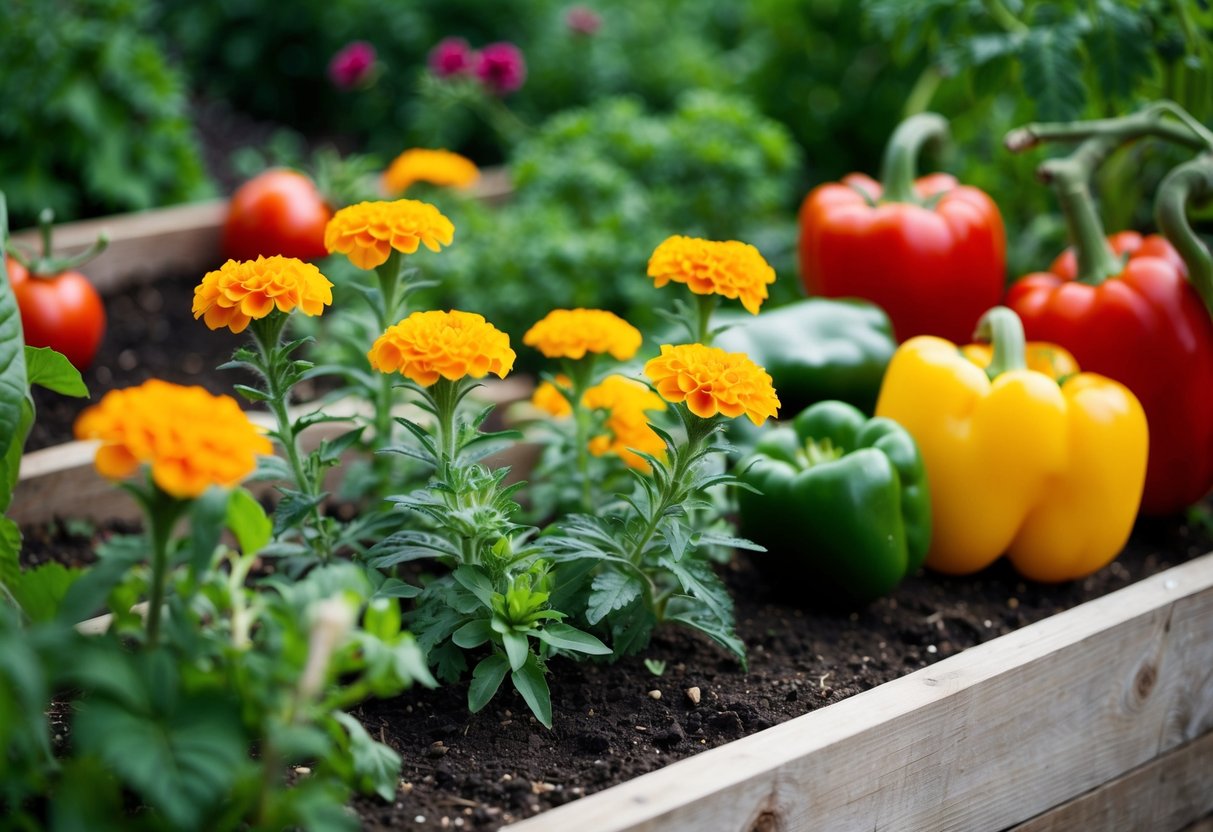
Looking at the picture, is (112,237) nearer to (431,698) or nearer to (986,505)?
(431,698)

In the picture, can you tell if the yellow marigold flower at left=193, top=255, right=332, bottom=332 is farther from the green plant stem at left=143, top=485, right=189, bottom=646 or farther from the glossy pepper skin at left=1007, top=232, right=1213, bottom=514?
the glossy pepper skin at left=1007, top=232, right=1213, bottom=514

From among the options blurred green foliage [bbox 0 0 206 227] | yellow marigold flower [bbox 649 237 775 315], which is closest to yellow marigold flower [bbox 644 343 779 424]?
yellow marigold flower [bbox 649 237 775 315]

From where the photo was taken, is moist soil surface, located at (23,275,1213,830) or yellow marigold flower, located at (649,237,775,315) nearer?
moist soil surface, located at (23,275,1213,830)

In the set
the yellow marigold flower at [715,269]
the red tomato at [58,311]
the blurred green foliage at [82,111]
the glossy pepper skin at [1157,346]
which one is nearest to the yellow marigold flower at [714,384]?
the yellow marigold flower at [715,269]

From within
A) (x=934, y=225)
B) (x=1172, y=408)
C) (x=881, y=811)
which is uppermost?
(x=934, y=225)

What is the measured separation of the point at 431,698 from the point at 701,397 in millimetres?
502

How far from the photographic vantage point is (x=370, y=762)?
3.65 feet

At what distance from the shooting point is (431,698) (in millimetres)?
1421

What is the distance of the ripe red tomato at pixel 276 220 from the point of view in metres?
2.53

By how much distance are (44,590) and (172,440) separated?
0.31 m

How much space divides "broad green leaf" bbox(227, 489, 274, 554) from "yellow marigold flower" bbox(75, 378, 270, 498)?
0.42 feet

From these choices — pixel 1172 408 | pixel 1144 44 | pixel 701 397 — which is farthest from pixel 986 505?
pixel 1144 44

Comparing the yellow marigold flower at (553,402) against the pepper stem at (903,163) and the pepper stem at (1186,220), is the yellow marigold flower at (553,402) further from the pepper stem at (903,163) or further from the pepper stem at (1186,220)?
the pepper stem at (1186,220)

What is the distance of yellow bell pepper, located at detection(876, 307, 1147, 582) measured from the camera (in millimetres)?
1728
